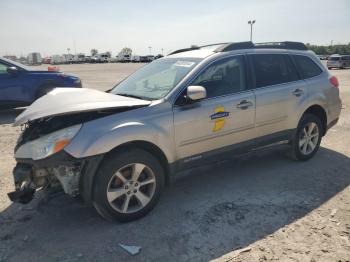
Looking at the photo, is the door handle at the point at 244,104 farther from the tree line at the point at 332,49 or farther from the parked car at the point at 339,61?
the tree line at the point at 332,49

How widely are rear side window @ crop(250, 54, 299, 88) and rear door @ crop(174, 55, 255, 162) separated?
0.24 m

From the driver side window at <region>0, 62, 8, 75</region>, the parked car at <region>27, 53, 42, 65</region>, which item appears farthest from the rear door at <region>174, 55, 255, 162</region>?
the parked car at <region>27, 53, 42, 65</region>

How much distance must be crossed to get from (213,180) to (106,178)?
5.82 ft

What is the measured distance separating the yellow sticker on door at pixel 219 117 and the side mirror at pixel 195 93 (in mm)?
378

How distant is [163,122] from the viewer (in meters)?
3.47

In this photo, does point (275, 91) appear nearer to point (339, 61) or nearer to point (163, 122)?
point (163, 122)

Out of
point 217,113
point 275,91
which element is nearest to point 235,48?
point 275,91

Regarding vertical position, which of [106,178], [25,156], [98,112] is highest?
[98,112]

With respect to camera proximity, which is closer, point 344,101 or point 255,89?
point 255,89

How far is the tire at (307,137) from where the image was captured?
16.1 feet

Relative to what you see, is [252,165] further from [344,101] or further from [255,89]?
[344,101]

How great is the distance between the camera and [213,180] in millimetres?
4473

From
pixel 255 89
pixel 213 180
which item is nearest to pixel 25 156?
pixel 213 180

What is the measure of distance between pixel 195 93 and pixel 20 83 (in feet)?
21.2
